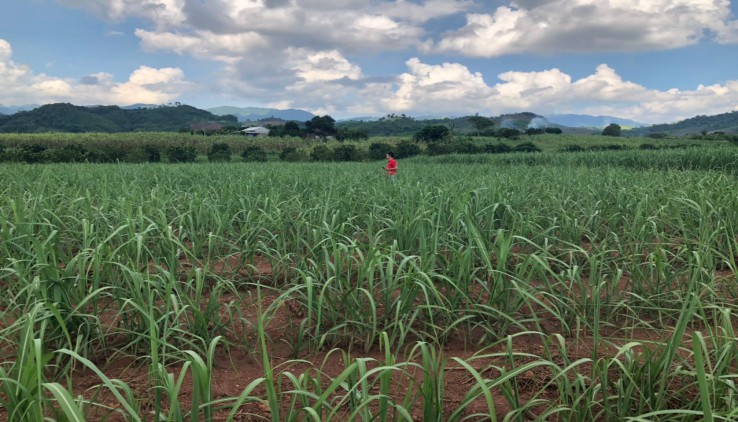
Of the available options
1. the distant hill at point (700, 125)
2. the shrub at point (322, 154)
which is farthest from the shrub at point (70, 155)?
the distant hill at point (700, 125)

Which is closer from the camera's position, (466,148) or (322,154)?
(322,154)

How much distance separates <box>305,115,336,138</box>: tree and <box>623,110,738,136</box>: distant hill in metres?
97.3

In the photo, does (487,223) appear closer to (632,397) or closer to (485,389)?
(632,397)

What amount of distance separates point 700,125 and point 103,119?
172954 mm

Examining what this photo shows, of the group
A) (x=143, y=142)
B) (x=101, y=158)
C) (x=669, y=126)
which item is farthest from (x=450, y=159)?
(x=669, y=126)

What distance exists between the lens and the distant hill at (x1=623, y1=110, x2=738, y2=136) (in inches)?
4796

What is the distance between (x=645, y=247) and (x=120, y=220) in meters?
4.56

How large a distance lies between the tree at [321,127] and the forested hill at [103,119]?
119ft

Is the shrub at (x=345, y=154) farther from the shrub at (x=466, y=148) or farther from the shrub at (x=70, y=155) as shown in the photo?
the shrub at (x=70, y=155)

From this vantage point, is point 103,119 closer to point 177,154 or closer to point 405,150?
point 177,154

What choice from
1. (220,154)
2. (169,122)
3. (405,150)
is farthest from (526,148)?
(169,122)

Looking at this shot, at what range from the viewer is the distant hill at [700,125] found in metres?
122

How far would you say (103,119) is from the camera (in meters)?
109

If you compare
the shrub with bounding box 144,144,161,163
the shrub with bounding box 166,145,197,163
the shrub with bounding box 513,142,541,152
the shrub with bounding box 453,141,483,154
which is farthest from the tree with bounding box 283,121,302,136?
the shrub with bounding box 513,142,541,152
